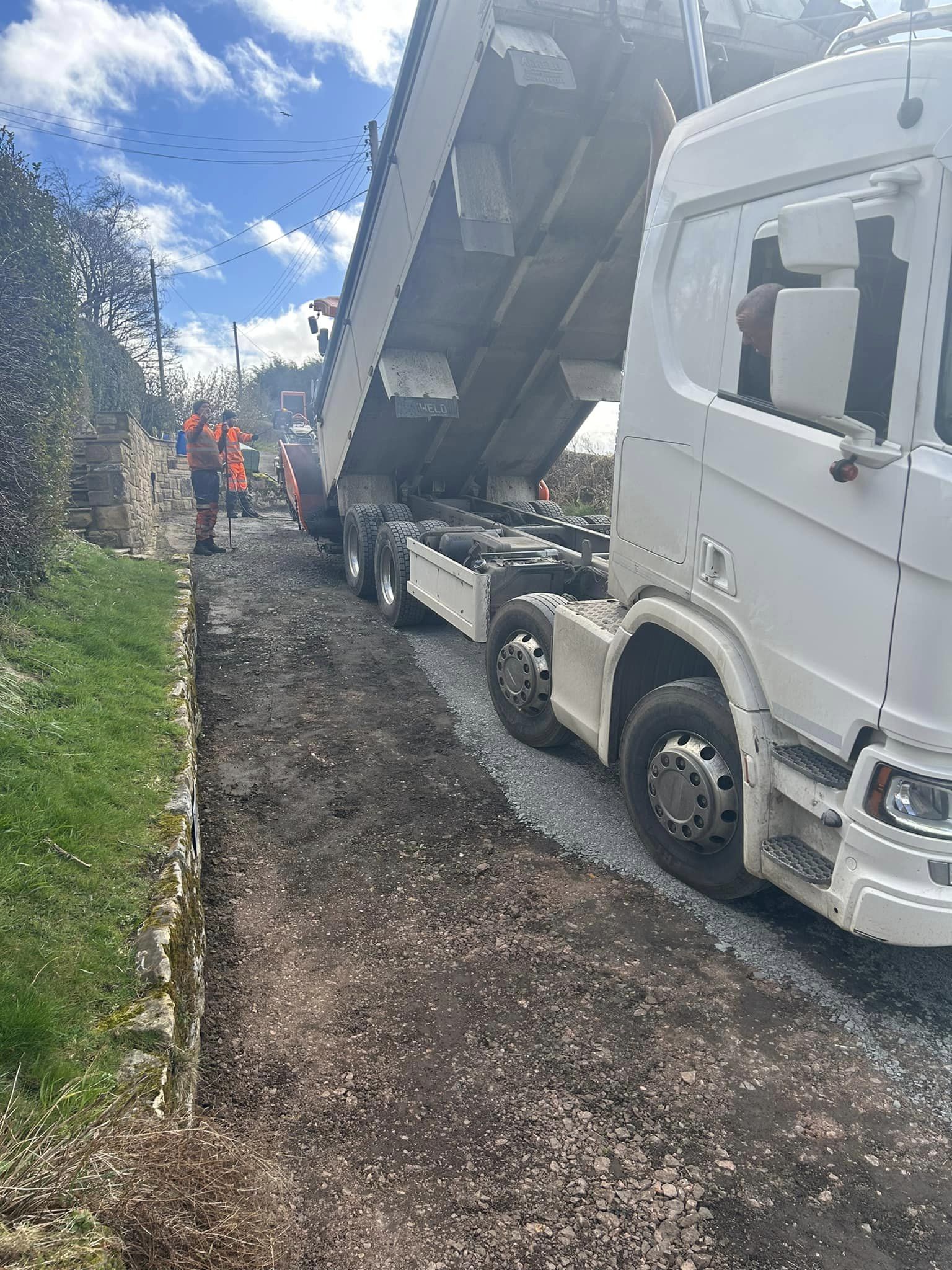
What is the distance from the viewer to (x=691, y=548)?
10.8ft

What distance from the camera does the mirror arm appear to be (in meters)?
2.41

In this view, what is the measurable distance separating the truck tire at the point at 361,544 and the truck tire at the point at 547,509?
1546mm

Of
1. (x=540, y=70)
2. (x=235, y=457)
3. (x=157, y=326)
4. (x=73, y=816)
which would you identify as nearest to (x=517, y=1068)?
(x=73, y=816)

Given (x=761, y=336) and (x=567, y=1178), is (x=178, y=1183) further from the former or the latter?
(x=761, y=336)

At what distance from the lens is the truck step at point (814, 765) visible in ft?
8.83

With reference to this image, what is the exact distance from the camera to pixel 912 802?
2.46 meters

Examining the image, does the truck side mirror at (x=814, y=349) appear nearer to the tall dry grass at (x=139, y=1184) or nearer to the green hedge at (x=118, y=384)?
the tall dry grass at (x=139, y=1184)

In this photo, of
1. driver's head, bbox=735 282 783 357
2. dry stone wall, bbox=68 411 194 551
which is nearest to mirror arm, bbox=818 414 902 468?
driver's head, bbox=735 282 783 357

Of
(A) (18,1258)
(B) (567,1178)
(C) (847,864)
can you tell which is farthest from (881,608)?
(A) (18,1258)

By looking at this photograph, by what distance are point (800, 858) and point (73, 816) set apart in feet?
8.79

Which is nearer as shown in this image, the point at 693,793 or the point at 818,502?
the point at 818,502

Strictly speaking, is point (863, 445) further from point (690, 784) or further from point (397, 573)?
point (397, 573)

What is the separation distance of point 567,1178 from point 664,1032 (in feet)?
2.19

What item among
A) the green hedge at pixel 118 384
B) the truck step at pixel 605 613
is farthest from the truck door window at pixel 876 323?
the green hedge at pixel 118 384
